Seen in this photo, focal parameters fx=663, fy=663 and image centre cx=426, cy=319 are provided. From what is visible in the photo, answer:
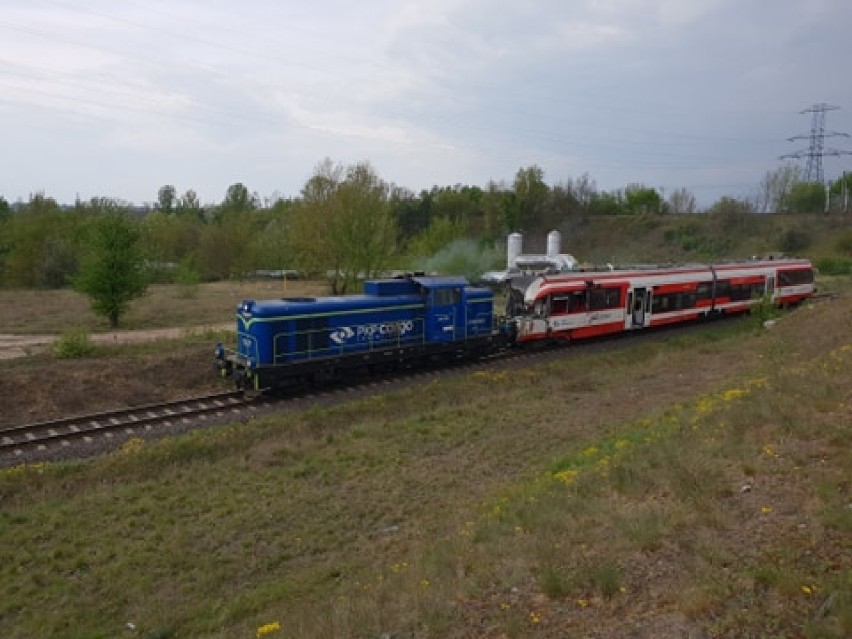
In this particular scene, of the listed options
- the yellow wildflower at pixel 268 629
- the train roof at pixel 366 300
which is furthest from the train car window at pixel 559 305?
the yellow wildflower at pixel 268 629

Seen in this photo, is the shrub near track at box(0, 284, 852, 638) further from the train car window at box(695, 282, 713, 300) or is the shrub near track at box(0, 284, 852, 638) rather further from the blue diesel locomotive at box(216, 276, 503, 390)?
the train car window at box(695, 282, 713, 300)

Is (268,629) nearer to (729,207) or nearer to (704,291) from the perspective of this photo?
(704,291)

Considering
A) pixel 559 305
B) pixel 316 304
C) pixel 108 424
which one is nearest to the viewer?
pixel 108 424

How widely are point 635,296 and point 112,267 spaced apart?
80.2 feet

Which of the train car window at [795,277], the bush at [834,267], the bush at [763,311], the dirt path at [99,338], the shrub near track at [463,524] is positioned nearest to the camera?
the shrub near track at [463,524]

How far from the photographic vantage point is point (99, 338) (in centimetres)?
2853

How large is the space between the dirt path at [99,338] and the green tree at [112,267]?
2.01m

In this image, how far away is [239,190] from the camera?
11681 cm

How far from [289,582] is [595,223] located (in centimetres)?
9178

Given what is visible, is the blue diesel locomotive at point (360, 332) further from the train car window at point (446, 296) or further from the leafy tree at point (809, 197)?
the leafy tree at point (809, 197)

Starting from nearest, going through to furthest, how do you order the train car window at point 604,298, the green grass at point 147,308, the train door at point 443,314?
1. the train door at point 443,314
2. the train car window at point 604,298
3. the green grass at point 147,308

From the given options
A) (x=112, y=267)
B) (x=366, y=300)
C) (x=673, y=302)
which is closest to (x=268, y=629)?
(x=366, y=300)

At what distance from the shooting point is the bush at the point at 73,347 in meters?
23.9

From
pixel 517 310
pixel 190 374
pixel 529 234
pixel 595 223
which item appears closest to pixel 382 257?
pixel 517 310
